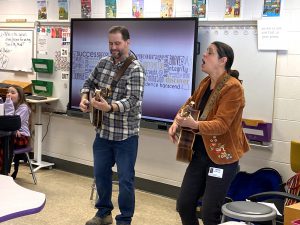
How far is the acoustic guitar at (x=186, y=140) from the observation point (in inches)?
105

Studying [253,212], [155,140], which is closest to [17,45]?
[155,140]

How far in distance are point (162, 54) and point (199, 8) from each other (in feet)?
1.76

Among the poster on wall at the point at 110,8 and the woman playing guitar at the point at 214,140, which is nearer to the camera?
the woman playing guitar at the point at 214,140

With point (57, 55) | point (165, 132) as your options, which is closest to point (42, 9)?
point (57, 55)

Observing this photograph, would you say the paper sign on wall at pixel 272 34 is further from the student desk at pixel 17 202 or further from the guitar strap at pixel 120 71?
the student desk at pixel 17 202

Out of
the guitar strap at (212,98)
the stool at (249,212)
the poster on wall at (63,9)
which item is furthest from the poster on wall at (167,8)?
the stool at (249,212)

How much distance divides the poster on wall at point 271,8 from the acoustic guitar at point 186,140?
1.40 meters

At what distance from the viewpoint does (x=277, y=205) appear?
303cm

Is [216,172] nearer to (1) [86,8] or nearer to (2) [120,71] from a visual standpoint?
(2) [120,71]

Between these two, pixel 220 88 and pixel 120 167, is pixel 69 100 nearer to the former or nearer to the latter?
pixel 120 167

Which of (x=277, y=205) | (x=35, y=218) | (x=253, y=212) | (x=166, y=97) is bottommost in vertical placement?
(x=35, y=218)

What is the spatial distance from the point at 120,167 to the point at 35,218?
98cm

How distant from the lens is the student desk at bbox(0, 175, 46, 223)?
1.75m

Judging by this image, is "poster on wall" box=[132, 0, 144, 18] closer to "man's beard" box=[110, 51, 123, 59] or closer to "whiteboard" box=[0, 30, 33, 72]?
"man's beard" box=[110, 51, 123, 59]
